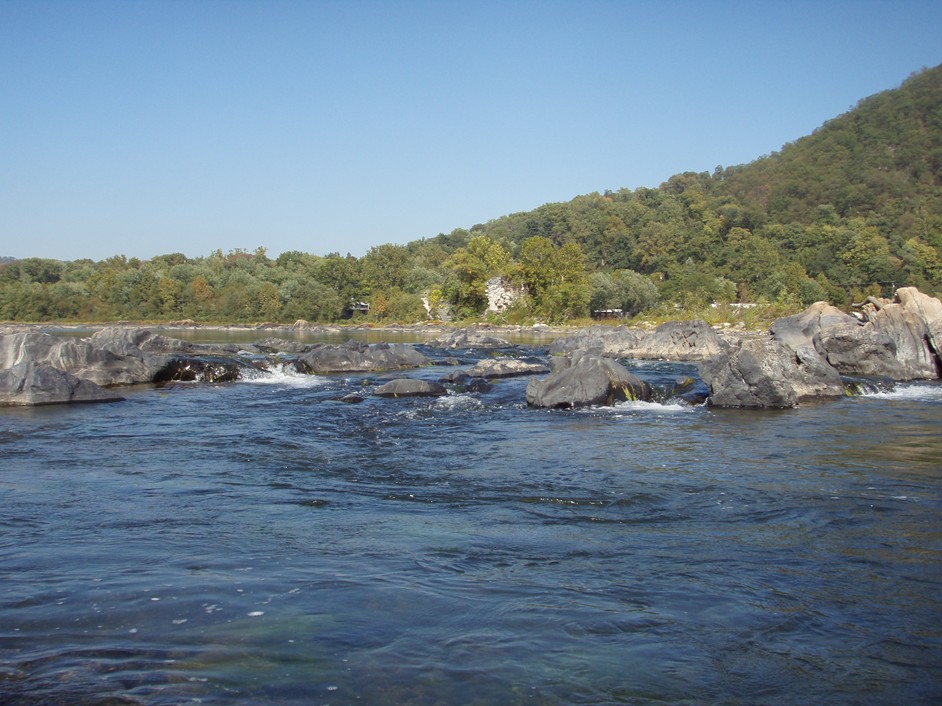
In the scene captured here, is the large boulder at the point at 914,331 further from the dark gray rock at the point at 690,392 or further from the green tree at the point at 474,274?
the green tree at the point at 474,274

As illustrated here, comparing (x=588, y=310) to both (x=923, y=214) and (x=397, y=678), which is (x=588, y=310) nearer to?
(x=923, y=214)

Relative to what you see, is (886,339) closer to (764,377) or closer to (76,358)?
(764,377)

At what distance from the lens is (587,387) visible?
21.4m

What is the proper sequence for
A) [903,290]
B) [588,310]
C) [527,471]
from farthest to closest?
[588,310] < [903,290] < [527,471]

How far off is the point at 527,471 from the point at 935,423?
36.6 feet

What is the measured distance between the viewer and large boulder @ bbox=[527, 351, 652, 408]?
21.2m

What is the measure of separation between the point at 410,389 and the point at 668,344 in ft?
67.5

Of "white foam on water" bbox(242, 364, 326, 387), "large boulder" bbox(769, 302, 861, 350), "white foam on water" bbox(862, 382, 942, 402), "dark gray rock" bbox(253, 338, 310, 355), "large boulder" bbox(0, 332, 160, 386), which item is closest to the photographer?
"white foam on water" bbox(862, 382, 942, 402)

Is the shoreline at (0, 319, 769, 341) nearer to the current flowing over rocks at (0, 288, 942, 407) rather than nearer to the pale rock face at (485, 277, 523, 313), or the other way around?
the pale rock face at (485, 277, 523, 313)

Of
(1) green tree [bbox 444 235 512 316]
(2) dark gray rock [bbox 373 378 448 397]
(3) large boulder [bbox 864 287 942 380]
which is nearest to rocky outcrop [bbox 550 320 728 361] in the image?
(3) large boulder [bbox 864 287 942 380]

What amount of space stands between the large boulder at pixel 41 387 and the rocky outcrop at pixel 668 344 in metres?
23.2

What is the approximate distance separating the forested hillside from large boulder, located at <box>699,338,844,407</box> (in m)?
51.2

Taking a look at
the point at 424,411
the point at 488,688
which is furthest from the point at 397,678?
the point at 424,411

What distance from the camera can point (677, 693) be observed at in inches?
211
